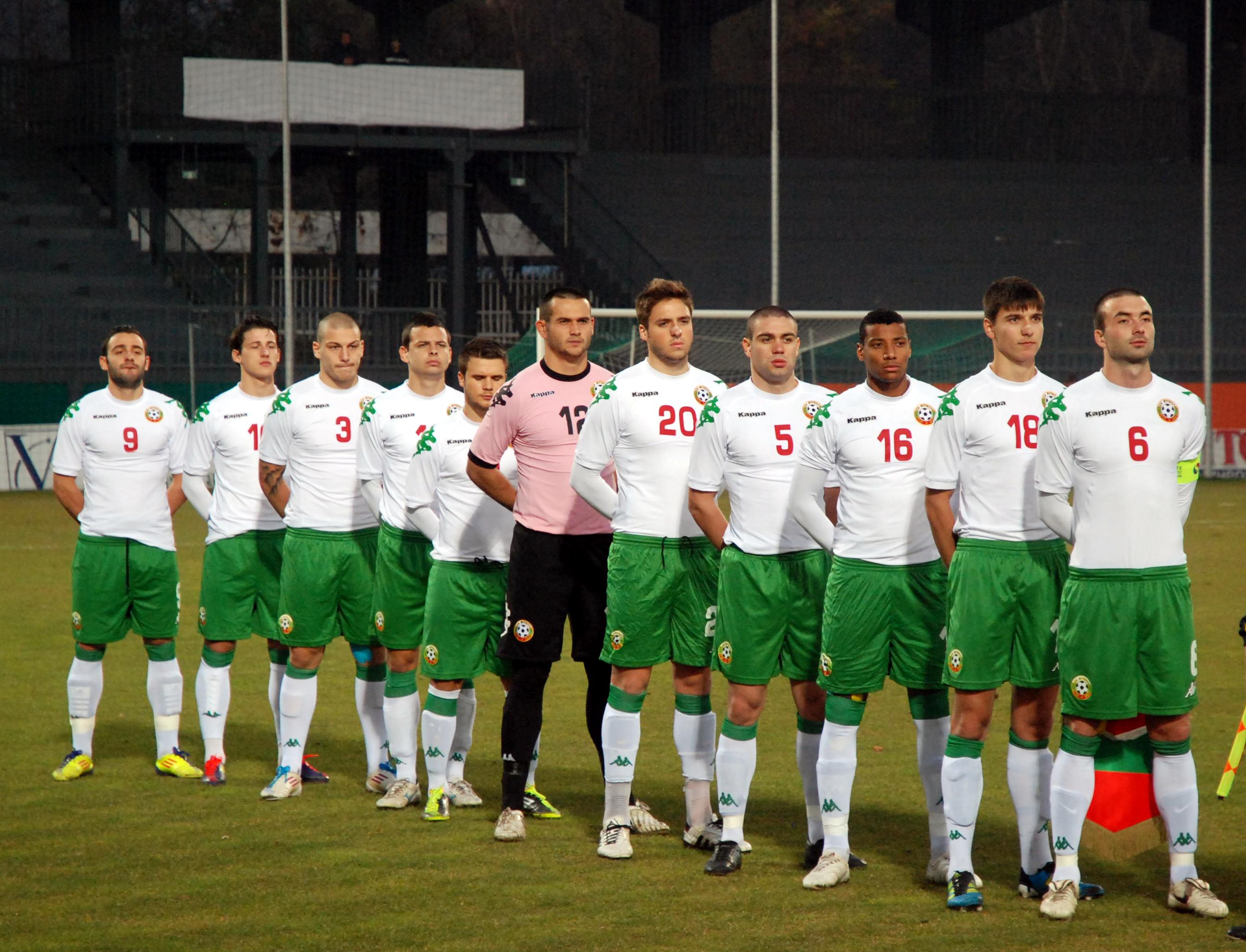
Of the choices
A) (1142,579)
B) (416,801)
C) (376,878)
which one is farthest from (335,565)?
(1142,579)

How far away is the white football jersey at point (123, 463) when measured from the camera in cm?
793

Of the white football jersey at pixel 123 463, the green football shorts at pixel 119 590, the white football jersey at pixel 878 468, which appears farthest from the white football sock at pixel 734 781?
the white football jersey at pixel 123 463

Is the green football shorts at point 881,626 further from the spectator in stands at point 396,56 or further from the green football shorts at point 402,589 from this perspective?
the spectator in stands at point 396,56

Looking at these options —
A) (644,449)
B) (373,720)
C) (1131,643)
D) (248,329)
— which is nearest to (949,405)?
(1131,643)

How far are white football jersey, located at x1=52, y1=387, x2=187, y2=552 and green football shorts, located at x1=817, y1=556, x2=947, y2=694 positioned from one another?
372cm

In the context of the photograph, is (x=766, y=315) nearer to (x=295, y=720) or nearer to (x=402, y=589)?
(x=402, y=589)

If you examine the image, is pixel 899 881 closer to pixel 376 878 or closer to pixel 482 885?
pixel 482 885

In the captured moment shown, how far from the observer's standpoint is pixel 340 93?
29.7 metres

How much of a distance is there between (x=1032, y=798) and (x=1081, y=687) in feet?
1.64

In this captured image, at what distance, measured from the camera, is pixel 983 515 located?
5.58m

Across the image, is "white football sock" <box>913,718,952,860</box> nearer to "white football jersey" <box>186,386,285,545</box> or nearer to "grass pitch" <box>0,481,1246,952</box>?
"grass pitch" <box>0,481,1246,952</box>

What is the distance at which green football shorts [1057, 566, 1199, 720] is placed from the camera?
17.3 ft

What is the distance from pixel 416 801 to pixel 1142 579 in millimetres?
3443

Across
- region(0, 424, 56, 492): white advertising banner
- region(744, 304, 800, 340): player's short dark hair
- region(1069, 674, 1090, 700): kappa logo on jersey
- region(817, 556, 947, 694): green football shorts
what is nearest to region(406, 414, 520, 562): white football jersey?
region(744, 304, 800, 340): player's short dark hair
